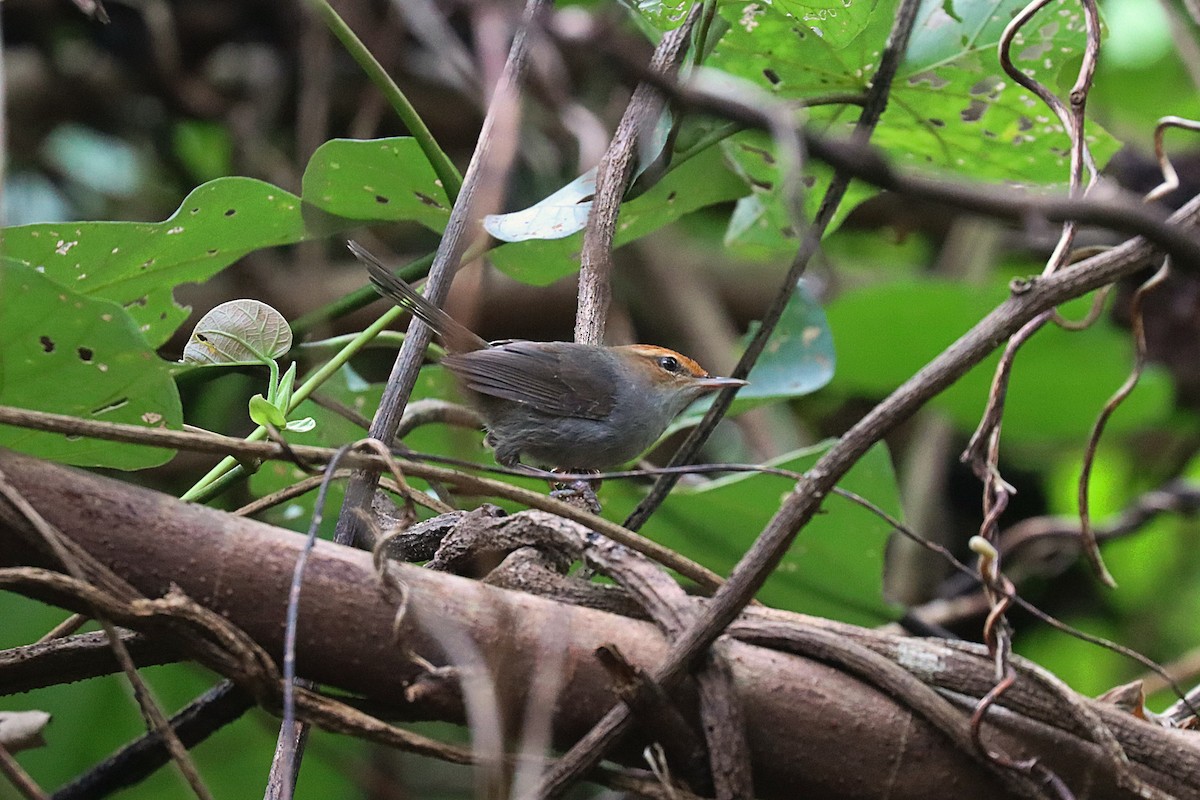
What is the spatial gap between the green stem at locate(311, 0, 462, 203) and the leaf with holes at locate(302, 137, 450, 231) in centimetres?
8

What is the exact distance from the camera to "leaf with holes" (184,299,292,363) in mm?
1613

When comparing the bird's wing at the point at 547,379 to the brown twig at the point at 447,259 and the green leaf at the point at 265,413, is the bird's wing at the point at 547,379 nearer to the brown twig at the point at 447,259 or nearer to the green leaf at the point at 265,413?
the brown twig at the point at 447,259

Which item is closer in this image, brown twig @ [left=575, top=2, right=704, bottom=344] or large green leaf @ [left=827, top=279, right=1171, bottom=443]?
brown twig @ [left=575, top=2, right=704, bottom=344]

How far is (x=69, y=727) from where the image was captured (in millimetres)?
2795

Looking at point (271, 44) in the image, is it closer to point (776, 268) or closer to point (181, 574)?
point (776, 268)

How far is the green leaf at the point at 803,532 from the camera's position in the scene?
2.15 meters

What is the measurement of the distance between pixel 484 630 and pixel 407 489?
0.21 m

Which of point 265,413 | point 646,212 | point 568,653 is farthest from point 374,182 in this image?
point 568,653

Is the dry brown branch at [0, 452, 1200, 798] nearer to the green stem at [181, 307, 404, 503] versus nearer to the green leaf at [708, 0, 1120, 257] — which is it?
the green stem at [181, 307, 404, 503]

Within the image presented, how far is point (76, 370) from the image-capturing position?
1379 millimetres

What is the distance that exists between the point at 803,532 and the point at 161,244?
1256 mm

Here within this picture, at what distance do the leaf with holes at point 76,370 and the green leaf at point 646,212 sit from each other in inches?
A: 28.5

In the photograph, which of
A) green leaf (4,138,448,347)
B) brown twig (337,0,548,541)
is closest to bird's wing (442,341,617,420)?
green leaf (4,138,448,347)

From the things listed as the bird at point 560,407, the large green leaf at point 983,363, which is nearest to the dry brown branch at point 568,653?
the bird at point 560,407
